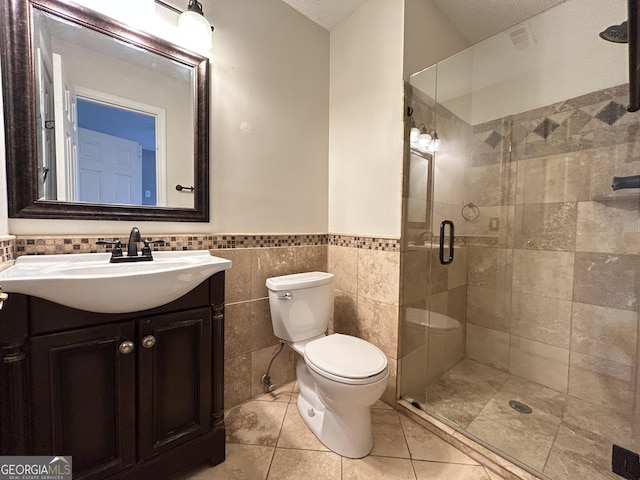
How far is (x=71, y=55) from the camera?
111 cm

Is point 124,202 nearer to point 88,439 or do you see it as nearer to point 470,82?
point 88,439

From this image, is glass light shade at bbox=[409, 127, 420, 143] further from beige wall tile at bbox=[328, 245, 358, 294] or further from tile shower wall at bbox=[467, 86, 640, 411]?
beige wall tile at bbox=[328, 245, 358, 294]

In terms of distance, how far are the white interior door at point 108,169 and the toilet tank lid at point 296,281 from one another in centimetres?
76

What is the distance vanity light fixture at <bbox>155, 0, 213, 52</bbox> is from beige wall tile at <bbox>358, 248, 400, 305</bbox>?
1.39m

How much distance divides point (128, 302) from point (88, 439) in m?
0.47

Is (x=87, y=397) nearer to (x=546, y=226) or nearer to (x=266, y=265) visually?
(x=266, y=265)

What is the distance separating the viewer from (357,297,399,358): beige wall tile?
158cm

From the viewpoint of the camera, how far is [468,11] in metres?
1.76

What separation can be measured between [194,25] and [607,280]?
2425mm

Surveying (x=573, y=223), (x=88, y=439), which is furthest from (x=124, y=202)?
(x=573, y=223)

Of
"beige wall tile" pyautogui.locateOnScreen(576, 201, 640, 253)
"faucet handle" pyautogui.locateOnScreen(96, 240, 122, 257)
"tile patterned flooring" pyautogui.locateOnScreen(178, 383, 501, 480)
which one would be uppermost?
"beige wall tile" pyautogui.locateOnScreen(576, 201, 640, 253)

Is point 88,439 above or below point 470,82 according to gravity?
below

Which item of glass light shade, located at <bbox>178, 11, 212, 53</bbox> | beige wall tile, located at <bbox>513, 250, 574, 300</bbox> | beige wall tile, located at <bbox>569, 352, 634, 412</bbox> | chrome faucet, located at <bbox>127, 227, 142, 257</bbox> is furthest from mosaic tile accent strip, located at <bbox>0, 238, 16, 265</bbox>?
beige wall tile, located at <bbox>569, 352, 634, 412</bbox>

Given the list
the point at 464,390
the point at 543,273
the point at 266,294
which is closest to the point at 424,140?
the point at 543,273
